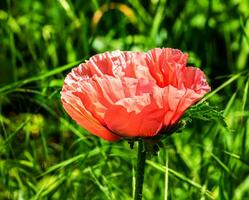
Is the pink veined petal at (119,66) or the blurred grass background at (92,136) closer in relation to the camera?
the pink veined petal at (119,66)

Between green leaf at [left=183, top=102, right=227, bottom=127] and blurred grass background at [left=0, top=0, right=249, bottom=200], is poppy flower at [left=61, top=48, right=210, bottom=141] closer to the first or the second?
green leaf at [left=183, top=102, right=227, bottom=127]

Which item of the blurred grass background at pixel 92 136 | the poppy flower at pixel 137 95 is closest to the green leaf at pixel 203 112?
the poppy flower at pixel 137 95

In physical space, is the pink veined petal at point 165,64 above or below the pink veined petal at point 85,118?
above

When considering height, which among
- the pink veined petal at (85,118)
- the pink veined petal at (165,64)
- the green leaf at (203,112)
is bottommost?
the green leaf at (203,112)

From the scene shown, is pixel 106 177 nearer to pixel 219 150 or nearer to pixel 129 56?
pixel 219 150

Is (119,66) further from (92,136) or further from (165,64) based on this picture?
(92,136)

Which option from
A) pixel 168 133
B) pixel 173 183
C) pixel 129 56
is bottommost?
pixel 173 183

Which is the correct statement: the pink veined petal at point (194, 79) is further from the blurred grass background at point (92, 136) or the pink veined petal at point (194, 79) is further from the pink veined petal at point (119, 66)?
the blurred grass background at point (92, 136)

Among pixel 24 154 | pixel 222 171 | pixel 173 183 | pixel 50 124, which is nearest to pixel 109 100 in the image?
pixel 222 171
